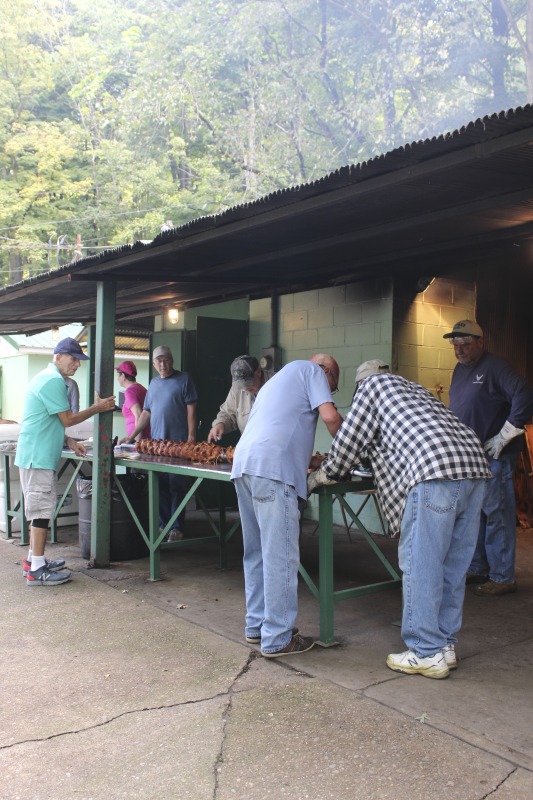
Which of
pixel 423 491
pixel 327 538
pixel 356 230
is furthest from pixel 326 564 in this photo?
pixel 356 230

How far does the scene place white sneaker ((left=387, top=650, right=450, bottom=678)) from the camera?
4.26m

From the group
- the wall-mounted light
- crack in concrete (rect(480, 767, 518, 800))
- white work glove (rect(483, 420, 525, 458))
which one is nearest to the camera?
crack in concrete (rect(480, 767, 518, 800))

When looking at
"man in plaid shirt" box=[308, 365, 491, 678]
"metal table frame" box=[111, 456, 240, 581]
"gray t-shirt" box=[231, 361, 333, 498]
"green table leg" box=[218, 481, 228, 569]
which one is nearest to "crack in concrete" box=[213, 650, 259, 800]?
"man in plaid shirt" box=[308, 365, 491, 678]

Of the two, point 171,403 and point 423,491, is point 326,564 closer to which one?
point 423,491

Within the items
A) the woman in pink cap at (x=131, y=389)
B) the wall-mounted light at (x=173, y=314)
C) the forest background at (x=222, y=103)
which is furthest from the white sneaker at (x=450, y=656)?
the forest background at (x=222, y=103)

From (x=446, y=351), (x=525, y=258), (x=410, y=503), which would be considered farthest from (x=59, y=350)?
(x=525, y=258)

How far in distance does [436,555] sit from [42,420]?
3867 mm

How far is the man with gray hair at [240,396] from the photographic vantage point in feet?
24.3

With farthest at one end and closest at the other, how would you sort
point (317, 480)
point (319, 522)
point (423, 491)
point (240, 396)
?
point (240, 396) → point (319, 522) → point (317, 480) → point (423, 491)

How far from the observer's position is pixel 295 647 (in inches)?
186

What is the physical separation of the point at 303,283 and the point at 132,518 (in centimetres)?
357

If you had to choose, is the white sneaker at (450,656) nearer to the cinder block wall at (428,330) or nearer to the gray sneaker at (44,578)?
the gray sneaker at (44,578)

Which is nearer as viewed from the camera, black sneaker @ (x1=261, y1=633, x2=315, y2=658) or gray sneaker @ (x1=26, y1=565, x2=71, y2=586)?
black sneaker @ (x1=261, y1=633, x2=315, y2=658)

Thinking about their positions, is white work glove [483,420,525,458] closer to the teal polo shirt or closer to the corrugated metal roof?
the corrugated metal roof
